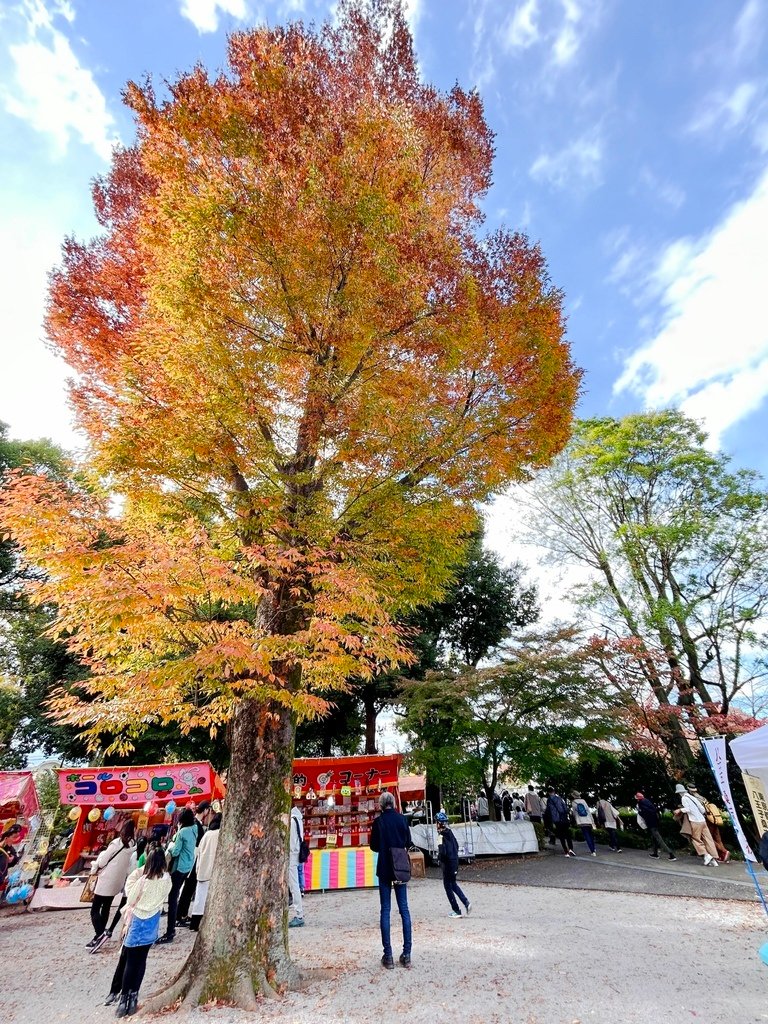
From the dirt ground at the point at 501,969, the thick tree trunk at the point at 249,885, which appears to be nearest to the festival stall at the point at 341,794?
the dirt ground at the point at 501,969

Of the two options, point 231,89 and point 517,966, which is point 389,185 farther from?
point 517,966

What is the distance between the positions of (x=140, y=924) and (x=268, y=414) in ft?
16.2

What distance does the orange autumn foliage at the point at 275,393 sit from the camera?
4.57 m

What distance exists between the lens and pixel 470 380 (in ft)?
22.2

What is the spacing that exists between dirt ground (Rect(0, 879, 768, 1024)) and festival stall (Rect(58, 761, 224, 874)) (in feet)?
11.8

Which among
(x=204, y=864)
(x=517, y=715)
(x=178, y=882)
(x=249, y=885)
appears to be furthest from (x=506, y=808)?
(x=249, y=885)

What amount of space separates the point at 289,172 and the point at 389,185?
122 cm

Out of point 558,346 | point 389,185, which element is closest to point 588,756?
point 558,346

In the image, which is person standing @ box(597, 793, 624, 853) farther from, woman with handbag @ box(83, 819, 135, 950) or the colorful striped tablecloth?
woman with handbag @ box(83, 819, 135, 950)

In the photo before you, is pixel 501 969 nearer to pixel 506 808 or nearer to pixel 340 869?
pixel 340 869

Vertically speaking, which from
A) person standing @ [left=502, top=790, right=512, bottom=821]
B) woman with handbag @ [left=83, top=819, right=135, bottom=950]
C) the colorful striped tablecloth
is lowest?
the colorful striped tablecloth

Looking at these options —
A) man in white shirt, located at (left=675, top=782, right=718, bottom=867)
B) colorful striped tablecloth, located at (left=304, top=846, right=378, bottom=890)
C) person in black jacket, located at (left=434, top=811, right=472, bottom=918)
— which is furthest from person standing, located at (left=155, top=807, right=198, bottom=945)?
man in white shirt, located at (left=675, top=782, right=718, bottom=867)

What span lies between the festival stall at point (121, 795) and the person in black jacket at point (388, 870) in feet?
27.6

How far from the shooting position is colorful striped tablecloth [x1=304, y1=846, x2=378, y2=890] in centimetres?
1047
